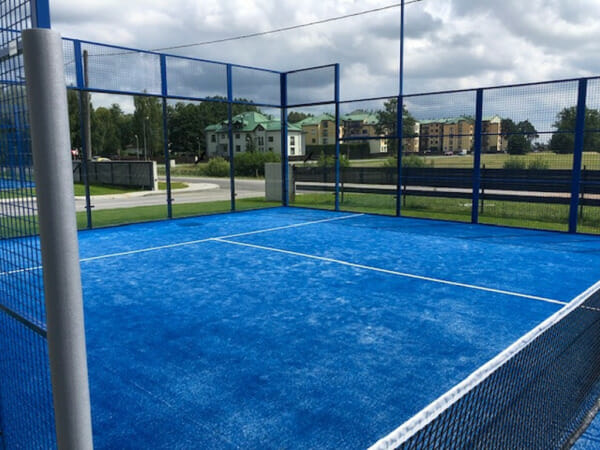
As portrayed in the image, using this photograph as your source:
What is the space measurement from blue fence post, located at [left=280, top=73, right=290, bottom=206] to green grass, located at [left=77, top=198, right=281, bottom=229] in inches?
29.0

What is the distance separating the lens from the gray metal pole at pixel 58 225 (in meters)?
1.35

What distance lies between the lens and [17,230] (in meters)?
2.18

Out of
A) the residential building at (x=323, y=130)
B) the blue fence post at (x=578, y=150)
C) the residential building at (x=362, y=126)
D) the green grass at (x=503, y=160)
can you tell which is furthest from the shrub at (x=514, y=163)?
the residential building at (x=323, y=130)

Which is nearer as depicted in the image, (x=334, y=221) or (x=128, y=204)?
(x=334, y=221)

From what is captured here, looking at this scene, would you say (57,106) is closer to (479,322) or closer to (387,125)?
(479,322)

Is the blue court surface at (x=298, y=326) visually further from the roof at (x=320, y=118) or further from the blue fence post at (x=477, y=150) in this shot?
the roof at (x=320, y=118)

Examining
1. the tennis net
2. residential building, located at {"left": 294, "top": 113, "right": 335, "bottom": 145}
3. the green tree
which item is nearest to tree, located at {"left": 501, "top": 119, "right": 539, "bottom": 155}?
residential building, located at {"left": 294, "top": 113, "right": 335, "bottom": 145}

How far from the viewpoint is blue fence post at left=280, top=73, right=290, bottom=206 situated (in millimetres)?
15844

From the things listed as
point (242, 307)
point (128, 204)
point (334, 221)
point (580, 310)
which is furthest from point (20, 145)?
point (128, 204)

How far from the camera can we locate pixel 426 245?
388 inches

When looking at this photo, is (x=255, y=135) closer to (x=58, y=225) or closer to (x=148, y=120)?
(x=148, y=120)

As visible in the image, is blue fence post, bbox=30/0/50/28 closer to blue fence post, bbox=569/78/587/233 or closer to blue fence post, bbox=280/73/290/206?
blue fence post, bbox=569/78/587/233

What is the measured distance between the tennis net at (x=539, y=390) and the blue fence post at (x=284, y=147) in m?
13.1

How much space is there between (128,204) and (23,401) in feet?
58.0
